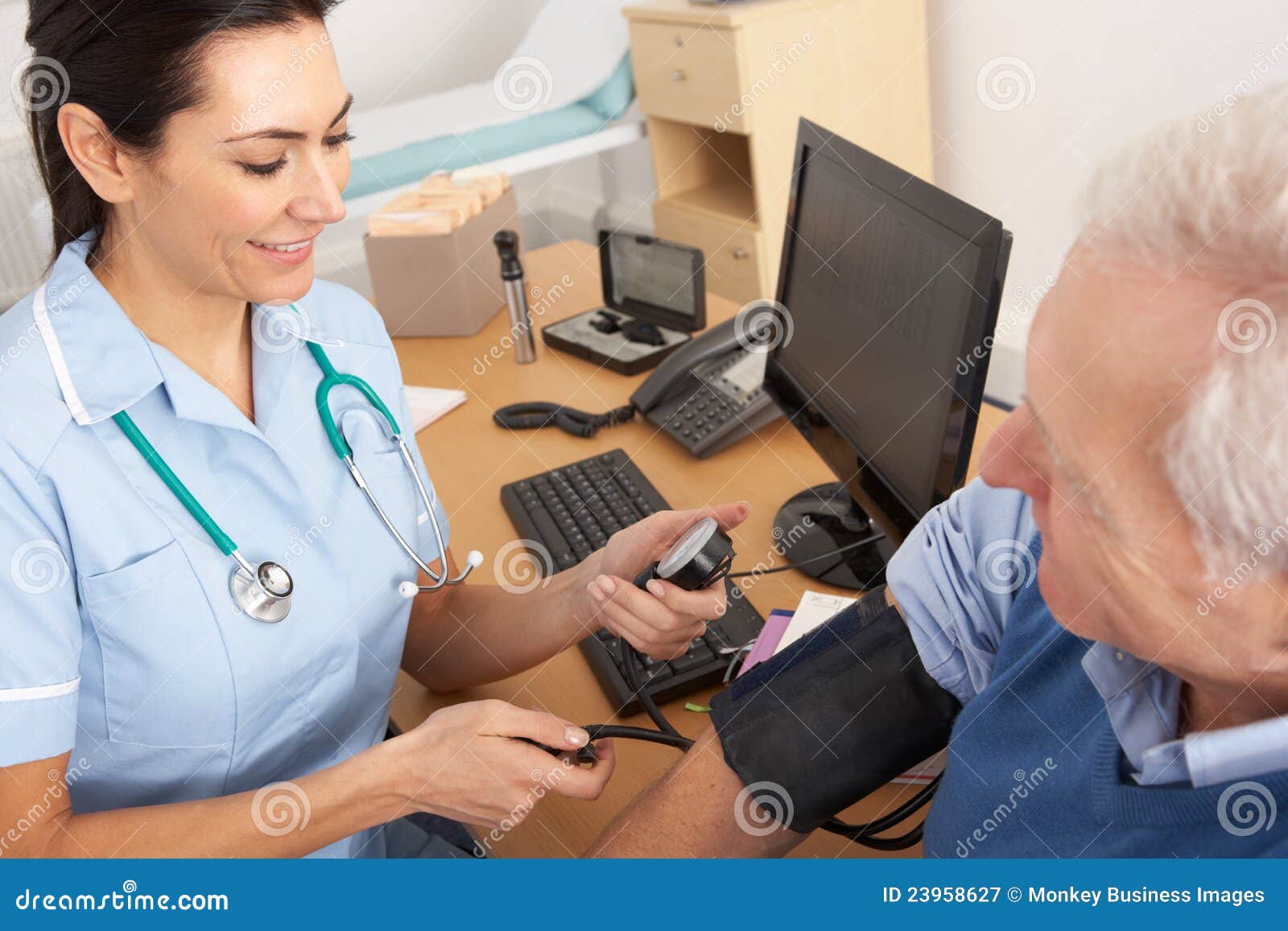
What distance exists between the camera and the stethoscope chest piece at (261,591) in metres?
1.09

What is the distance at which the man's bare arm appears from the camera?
0.98 meters

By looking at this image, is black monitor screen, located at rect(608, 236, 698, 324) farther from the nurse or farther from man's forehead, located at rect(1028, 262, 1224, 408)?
man's forehead, located at rect(1028, 262, 1224, 408)

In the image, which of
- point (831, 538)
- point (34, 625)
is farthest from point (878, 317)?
point (34, 625)

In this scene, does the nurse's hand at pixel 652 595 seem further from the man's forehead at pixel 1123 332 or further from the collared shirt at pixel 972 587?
the man's forehead at pixel 1123 332

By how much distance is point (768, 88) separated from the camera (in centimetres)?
298

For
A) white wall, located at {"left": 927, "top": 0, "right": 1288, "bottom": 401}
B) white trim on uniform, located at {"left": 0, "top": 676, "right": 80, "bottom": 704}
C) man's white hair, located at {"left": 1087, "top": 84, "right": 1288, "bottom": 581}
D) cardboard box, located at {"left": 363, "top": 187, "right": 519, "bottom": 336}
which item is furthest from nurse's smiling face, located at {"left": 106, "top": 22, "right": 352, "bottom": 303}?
white wall, located at {"left": 927, "top": 0, "right": 1288, "bottom": 401}

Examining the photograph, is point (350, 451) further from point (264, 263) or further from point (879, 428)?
point (879, 428)

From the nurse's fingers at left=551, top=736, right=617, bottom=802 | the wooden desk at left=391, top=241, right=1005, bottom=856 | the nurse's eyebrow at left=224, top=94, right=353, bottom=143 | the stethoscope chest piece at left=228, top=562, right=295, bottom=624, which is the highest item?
the nurse's eyebrow at left=224, top=94, right=353, bottom=143

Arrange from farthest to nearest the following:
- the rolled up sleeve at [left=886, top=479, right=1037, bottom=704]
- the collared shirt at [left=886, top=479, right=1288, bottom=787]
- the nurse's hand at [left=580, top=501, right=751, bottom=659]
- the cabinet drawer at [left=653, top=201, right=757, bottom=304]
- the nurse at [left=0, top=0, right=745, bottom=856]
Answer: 1. the cabinet drawer at [left=653, top=201, right=757, bottom=304]
2. the nurse's hand at [left=580, top=501, right=751, bottom=659]
3. the nurse at [left=0, top=0, right=745, bottom=856]
4. the rolled up sleeve at [left=886, top=479, right=1037, bottom=704]
5. the collared shirt at [left=886, top=479, right=1288, bottom=787]

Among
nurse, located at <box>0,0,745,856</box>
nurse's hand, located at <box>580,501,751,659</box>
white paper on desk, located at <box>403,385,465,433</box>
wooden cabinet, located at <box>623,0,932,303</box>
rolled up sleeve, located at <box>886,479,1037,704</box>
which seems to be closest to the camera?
rolled up sleeve, located at <box>886,479,1037,704</box>

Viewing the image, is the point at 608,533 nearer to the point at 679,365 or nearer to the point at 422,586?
the point at 422,586

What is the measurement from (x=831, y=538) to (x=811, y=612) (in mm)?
206

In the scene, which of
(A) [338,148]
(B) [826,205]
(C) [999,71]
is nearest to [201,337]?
(A) [338,148]

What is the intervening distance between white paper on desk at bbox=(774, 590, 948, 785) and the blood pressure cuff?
0.24 feet
